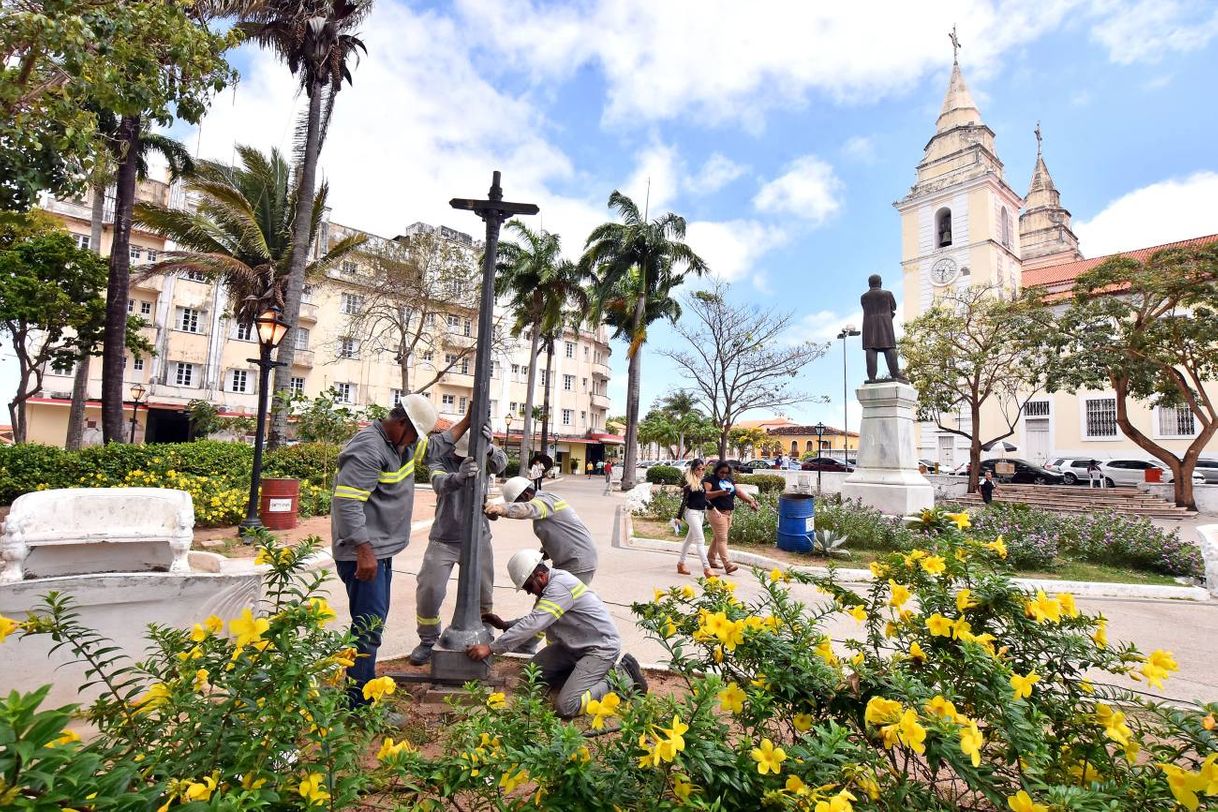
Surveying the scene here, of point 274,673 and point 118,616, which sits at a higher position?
point 274,673

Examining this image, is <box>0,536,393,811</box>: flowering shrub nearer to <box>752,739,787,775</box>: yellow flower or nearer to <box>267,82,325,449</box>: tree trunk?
<box>752,739,787,775</box>: yellow flower

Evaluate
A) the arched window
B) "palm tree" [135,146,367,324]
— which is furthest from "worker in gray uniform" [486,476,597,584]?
the arched window

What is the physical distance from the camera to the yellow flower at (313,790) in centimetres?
143

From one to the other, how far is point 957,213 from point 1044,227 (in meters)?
25.7

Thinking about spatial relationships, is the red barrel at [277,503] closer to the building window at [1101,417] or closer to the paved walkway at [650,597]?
the paved walkway at [650,597]

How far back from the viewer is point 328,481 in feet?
45.3

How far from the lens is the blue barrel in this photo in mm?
9258

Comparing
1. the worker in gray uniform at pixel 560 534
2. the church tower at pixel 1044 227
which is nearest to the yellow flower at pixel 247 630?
the worker in gray uniform at pixel 560 534

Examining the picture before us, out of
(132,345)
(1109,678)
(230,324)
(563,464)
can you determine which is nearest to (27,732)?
(1109,678)

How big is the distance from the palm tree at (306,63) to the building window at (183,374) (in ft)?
65.3

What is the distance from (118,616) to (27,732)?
409 centimetres

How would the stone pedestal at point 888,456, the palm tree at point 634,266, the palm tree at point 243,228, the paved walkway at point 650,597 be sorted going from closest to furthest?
the paved walkway at point 650,597, the stone pedestal at point 888,456, the palm tree at point 243,228, the palm tree at point 634,266

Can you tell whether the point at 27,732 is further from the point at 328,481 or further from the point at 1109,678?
the point at 328,481

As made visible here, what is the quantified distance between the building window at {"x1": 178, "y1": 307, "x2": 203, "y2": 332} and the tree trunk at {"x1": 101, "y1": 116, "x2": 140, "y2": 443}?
64.7ft
